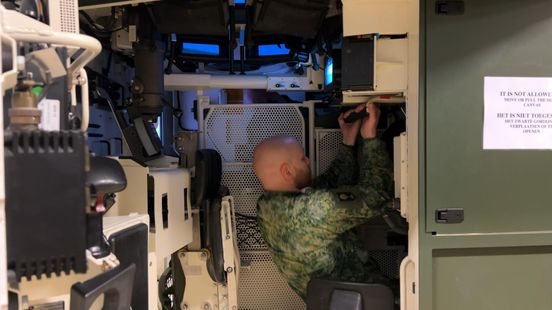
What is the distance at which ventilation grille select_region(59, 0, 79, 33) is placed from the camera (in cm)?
121

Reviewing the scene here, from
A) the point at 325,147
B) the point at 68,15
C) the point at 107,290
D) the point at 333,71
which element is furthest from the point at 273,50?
the point at 107,290

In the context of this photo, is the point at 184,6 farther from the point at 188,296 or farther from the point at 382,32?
the point at 188,296

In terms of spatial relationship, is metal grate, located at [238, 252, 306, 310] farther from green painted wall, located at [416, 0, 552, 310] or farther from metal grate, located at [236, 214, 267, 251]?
green painted wall, located at [416, 0, 552, 310]

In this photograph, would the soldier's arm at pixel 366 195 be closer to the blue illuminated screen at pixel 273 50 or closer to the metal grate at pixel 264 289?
the metal grate at pixel 264 289

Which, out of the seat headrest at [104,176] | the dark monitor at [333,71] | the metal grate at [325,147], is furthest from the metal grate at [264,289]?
the seat headrest at [104,176]

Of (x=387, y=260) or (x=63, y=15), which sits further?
(x=387, y=260)

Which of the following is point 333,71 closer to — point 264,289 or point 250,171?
point 250,171

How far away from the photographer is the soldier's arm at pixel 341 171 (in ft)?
8.20

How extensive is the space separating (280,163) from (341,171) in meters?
0.40

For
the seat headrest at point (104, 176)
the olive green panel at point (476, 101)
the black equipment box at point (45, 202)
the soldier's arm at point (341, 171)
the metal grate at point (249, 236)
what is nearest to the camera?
the black equipment box at point (45, 202)

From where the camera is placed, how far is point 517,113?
1842 mm

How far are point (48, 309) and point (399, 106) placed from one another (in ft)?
6.52

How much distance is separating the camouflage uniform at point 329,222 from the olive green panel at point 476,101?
0.35m

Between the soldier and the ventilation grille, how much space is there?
1313 mm
